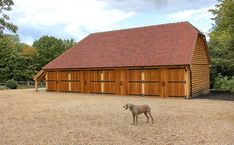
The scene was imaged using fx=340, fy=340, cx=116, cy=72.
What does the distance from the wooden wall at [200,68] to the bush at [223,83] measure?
1177mm

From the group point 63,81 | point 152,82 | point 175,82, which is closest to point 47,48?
point 63,81

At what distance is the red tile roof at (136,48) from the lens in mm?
23547

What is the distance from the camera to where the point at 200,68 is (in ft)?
82.5

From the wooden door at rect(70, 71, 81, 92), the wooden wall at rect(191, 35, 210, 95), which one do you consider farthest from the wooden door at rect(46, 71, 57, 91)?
the wooden wall at rect(191, 35, 210, 95)

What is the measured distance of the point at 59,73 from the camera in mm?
29516

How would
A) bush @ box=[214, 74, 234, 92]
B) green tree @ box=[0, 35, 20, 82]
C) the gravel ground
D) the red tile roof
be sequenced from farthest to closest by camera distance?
green tree @ box=[0, 35, 20, 82] → bush @ box=[214, 74, 234, 92] → the red tile roof → the gravel ground

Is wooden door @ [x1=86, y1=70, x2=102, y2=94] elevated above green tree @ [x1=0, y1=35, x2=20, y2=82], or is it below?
below

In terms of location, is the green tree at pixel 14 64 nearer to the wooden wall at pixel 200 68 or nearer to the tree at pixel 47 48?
the tree at pixel 47 48

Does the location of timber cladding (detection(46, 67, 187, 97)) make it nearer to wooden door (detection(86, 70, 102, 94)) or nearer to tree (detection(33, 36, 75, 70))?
wooden door (detection(86, 70, 102, 94))

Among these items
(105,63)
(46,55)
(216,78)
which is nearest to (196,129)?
A: (105,63)

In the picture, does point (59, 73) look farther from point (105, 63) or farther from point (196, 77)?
point (196, 77)

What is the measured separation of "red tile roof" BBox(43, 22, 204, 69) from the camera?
77.3ft

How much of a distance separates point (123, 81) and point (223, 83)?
28.4ft

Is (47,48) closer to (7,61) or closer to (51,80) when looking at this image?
(7,61)
